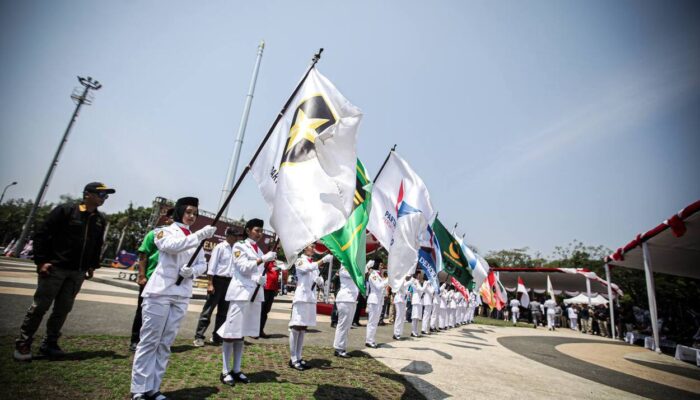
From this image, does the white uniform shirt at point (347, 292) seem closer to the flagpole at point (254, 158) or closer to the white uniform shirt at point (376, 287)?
the white uniform shirt at point (376, 287)

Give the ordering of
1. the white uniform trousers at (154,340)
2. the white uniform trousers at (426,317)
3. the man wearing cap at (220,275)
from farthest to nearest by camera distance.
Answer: the white uniform trousers at (426,317) → the man wearing cap at (220,275) → the white uniform trousers at (154,340)

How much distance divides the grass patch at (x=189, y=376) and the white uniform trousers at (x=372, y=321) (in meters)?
2.06

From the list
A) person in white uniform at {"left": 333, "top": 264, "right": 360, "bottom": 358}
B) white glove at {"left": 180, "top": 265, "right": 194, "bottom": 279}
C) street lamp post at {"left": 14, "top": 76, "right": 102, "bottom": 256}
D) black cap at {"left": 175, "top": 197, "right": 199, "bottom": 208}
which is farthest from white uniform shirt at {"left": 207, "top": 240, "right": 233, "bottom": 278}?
street lamp post at {"left": 14, "top": 76, "right": 102, "bottom": 256}

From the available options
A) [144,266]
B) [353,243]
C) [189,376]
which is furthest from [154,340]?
[353,243]

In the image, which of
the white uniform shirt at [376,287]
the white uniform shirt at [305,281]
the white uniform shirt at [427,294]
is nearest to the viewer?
the white uniform shirt at [305,281]

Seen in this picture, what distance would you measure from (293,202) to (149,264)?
301cm

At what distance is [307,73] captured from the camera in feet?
15.5

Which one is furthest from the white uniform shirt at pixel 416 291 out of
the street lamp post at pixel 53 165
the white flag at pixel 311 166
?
the street lamp post at pixel 53 165

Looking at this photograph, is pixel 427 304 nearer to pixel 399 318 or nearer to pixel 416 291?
pixel 416 291

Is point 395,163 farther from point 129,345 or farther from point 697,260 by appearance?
point 697,260

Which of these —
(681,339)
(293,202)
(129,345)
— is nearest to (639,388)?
(293,202)

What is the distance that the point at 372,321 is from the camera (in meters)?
8.23

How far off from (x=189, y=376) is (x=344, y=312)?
129 inches

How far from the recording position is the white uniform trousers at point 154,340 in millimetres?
3205
